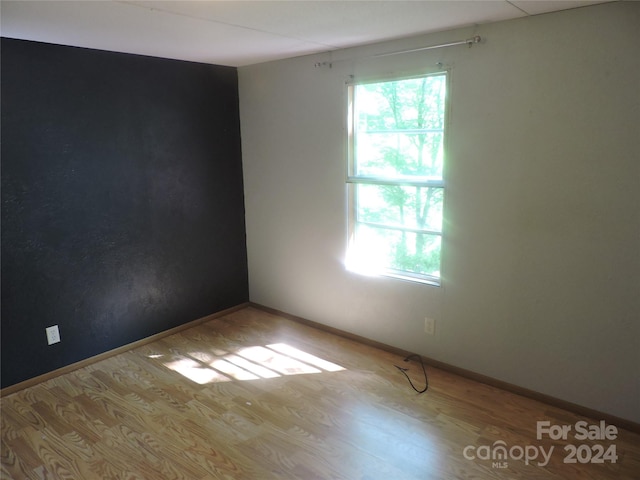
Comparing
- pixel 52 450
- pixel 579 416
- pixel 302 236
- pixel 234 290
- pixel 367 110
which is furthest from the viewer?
pixel 234 290

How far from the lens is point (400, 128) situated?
3.09 m

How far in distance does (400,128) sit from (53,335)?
274 centimetres

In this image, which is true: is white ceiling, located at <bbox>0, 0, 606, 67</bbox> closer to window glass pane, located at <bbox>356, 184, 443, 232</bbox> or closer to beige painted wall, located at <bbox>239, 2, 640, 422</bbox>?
beige painted wall, located at <bbox>239, 2, 640, 422</bbox>

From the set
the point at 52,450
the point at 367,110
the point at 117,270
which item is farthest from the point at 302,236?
the point at 52,450

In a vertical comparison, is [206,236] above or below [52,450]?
above

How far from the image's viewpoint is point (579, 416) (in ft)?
8.45

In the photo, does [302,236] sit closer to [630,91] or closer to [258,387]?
[258,387]

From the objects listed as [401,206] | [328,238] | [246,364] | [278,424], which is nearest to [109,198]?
[246,364]

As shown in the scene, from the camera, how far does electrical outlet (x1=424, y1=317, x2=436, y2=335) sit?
3125mm

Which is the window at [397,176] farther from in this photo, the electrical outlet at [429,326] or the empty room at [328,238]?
the electrical outlet at [429,326]

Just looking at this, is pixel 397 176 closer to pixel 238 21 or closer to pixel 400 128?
pixel 400 128

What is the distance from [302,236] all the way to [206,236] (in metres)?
0.85

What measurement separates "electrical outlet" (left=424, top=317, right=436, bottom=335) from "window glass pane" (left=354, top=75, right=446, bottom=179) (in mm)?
978

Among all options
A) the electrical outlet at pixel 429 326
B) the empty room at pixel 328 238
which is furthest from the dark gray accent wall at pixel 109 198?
the electrical outlet at pixel 429 326
